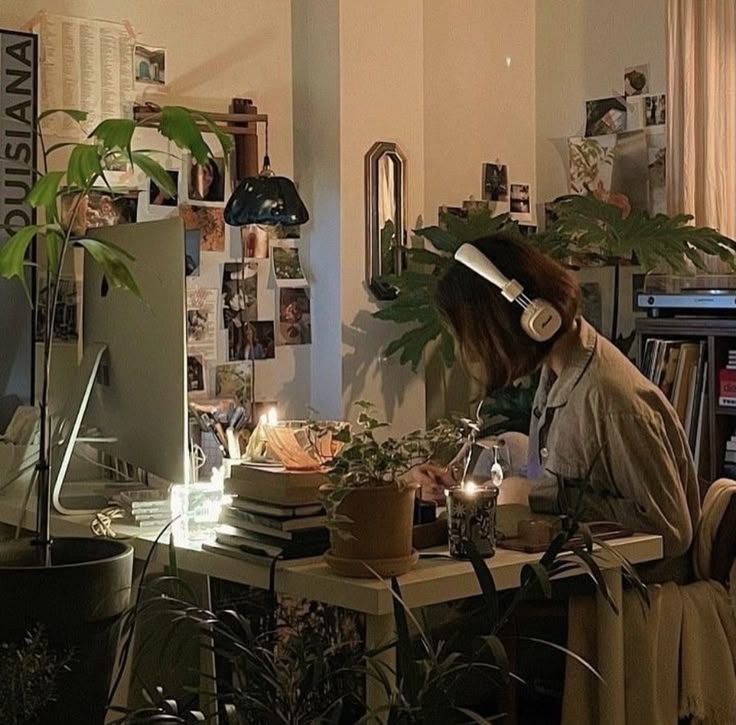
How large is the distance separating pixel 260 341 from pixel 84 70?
0.93 metres

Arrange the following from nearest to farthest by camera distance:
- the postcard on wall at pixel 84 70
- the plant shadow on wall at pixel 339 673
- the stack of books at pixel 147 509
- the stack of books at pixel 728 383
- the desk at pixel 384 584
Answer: the plant shadow on wall at pixel 339 673, the desk at pixel 384 584, the stack of books at pixel 147 509, the postcard on wall at pixel 84 70, the stack of books at pixel 728 383

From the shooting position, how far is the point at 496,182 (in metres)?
4.30

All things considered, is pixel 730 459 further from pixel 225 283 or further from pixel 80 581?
pixel 80 581

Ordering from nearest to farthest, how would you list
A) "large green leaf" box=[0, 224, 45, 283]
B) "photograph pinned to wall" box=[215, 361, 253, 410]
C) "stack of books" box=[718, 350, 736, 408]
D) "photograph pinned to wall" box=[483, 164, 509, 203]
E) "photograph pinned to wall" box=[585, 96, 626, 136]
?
"large green leaf" box=[0, 224, 45, 283]
"stack of books" box=[718, 350, 736, 408]
"photograph pinned to wall" box=[215, 361, 253, 410]
"photograph pinned to wall" box=[585, 96, 626, 136]
"photograph pinned to wall" box=[483, 164, 509, 203]

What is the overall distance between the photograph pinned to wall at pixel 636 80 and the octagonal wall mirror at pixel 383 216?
0.84 metres

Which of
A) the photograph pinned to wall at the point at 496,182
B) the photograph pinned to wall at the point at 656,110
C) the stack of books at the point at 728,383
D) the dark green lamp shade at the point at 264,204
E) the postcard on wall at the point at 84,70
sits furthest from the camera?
the photograph pinned to wall at the point at 496,182

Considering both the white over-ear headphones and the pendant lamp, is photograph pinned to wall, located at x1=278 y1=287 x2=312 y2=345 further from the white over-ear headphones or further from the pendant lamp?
the white over-ear headphones

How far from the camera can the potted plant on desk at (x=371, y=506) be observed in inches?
75.2

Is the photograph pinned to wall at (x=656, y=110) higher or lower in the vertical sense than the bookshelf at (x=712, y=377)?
higher

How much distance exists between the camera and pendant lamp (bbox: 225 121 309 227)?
3.35m

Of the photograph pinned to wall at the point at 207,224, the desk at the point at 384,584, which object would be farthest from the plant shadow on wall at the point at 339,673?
the photograph pinned to wall at the point at 207,224

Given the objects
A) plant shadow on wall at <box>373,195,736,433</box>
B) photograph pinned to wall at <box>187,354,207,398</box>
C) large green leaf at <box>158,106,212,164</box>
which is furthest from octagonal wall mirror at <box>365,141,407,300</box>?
large green leaf at <box>158,106,212,164</box>

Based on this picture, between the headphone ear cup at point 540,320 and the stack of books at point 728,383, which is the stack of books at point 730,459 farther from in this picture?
the headphone ear cup at point 540,320

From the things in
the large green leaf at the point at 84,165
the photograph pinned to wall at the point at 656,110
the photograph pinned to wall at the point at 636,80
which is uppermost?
the photograph pinned to wall at the point at 636,80
